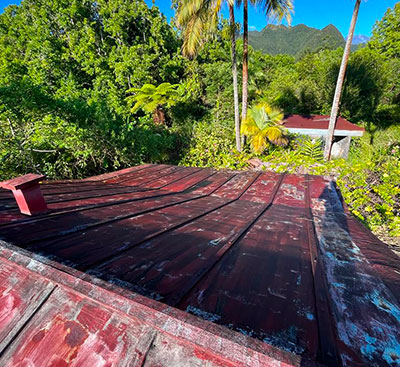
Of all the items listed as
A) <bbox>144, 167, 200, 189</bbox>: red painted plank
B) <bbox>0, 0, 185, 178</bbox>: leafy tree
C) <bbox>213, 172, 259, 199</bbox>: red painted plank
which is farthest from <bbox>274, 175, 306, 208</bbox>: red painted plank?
<bbox>0, 0, 185, 178</bbox>: leafy tree

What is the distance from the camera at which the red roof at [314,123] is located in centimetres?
1118

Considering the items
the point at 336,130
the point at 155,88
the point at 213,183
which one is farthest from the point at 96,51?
the point at 336,130

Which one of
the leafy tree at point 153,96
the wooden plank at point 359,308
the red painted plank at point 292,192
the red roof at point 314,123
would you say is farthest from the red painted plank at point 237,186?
the red roof at point 314,123

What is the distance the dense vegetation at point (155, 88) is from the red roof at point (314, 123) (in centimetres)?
127

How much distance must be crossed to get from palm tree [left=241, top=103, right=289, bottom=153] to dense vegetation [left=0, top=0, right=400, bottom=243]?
775 millimetres

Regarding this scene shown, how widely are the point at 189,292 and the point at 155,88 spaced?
12.0 m

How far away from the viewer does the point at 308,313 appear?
84cm

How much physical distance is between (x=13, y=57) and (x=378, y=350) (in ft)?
75.1

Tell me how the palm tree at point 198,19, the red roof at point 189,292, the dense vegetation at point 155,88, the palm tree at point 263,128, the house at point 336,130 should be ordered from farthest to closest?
1. the house at point 336,130
2. the palm tree at point 263,128
3. the dense vegetation at point 155,88
4. the palm tree at point 198,19
5. the red roof at point 189,292

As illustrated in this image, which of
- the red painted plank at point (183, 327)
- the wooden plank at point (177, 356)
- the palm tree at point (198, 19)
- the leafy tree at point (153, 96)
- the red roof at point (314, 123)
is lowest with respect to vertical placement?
the red roof at point (314, 123)

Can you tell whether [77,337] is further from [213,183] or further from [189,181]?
[189,181]

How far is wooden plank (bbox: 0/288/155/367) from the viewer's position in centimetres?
59

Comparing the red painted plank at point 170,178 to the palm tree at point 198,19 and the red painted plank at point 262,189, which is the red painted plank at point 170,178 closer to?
the red painted plank at point 262,189

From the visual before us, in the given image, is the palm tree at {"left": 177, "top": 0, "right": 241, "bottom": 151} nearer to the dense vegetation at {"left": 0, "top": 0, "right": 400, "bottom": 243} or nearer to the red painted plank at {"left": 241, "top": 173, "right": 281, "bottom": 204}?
the dense vegetation at {"left": 0, "top": 0, "right": 400, "bottom": 243}
